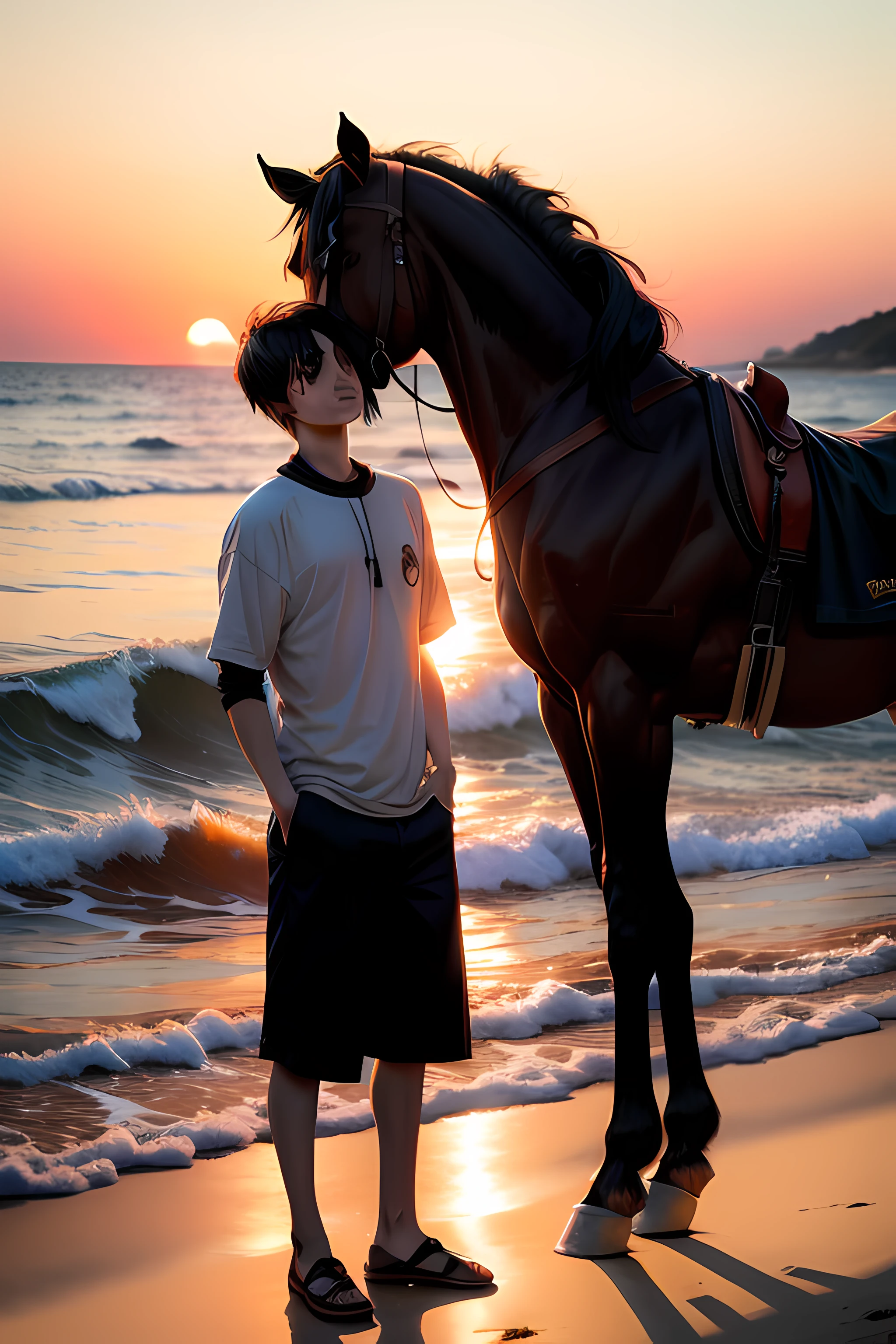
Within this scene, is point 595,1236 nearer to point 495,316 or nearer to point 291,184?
point 495,316

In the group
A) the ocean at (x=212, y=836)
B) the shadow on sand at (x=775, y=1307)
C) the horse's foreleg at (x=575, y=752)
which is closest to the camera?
the shadow on sand at (x=775, y=1307)

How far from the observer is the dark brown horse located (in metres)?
1.79

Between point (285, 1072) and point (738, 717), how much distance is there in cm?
96

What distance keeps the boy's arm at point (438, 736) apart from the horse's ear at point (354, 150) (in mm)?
820

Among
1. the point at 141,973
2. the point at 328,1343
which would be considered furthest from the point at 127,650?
the point at 328,1343

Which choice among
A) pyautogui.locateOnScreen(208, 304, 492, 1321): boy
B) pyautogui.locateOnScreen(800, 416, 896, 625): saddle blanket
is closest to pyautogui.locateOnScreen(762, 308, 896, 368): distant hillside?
pyautogui.locateOnScreen(800, 416, 896, 625): saddle blanket

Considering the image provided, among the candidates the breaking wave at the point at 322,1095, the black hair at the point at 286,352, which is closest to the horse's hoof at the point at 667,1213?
the breaking wave at the point at 322,1095

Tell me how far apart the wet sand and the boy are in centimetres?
12

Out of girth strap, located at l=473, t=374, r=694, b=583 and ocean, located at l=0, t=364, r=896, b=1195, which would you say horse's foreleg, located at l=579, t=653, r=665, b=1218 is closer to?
girth strap, located at l=473, t=374, r=694, b=583

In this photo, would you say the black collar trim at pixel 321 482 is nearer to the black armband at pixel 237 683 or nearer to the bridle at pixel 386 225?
the bridle at pixel 386 225

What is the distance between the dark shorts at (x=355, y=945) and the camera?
1649 millimetres

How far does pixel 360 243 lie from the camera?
1.80 m

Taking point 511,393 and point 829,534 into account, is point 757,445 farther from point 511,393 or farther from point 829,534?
point 511,393

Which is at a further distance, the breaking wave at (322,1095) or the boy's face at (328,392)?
the breaking wave at (322,1095)
